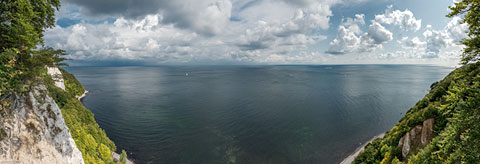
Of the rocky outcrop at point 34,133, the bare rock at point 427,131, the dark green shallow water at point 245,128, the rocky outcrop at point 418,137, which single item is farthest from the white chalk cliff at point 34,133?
the bare rock at point 427,131

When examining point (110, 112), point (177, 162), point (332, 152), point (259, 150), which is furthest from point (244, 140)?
point (110, 112)

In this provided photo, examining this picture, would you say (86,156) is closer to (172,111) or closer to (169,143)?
(169,143)

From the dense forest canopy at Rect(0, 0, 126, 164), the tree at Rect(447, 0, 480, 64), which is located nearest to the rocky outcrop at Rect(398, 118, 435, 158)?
the tree at Rect(447, 0, 480, 64)

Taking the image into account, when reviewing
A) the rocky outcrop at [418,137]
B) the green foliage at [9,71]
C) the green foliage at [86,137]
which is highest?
the green foliage at [9,71]

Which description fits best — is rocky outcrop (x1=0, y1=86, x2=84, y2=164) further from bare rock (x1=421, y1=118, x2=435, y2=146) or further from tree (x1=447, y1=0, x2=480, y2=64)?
bare rock (x1=421, y1=118, x2=435, y2=146)

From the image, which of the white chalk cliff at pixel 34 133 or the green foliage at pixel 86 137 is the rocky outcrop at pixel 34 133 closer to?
the white chalk cliff at pixel 34 133

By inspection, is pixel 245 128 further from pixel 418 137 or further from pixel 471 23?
pixel 471 23
